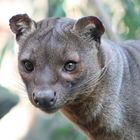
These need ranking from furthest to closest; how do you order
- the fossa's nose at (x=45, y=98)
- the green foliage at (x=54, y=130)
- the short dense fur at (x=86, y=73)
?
the green foliage at (x=54, y=130) < the short dense fur at (x=86, y=73) < the fossa's nose at (x=45, y=98)

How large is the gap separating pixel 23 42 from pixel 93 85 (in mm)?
419

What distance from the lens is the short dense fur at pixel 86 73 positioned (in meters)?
4.13

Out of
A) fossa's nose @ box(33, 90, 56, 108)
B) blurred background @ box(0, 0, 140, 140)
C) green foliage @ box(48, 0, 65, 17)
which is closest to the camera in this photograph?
fossa's nose @ box(33, 90, 56, 108)

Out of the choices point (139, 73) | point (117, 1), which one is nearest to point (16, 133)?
point (117, 1)

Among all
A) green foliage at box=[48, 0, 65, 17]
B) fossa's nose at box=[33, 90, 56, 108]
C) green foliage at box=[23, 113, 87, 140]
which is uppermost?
fossa's nose at box=[33, 90, 56, 108]

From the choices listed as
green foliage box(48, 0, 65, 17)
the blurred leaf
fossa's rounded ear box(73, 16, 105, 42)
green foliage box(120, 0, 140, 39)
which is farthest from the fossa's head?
green foliage box(120, 0, 140, 39)

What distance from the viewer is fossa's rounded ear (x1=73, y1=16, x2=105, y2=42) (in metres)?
4.29

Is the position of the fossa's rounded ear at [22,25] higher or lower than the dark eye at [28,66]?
higher

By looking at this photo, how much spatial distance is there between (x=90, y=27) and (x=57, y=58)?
0.31 metres

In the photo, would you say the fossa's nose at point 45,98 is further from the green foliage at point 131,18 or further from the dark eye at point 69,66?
the green foliage at point 131,18

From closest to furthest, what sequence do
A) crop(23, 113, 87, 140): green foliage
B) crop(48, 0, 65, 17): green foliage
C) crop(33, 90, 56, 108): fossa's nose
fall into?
1. crop(33, 90, 56, 108): fossa's nose
2. crop(48, 0, 65, 17): green foliage
3. crop(23, 113, 87, 140): green foliage

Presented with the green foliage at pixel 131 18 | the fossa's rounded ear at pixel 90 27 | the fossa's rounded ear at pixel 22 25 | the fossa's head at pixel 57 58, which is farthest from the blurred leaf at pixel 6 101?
the green foliage at pixel 131 18

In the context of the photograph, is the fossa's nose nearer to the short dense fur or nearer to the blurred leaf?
the short dense fur

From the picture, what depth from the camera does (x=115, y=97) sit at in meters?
4.54
